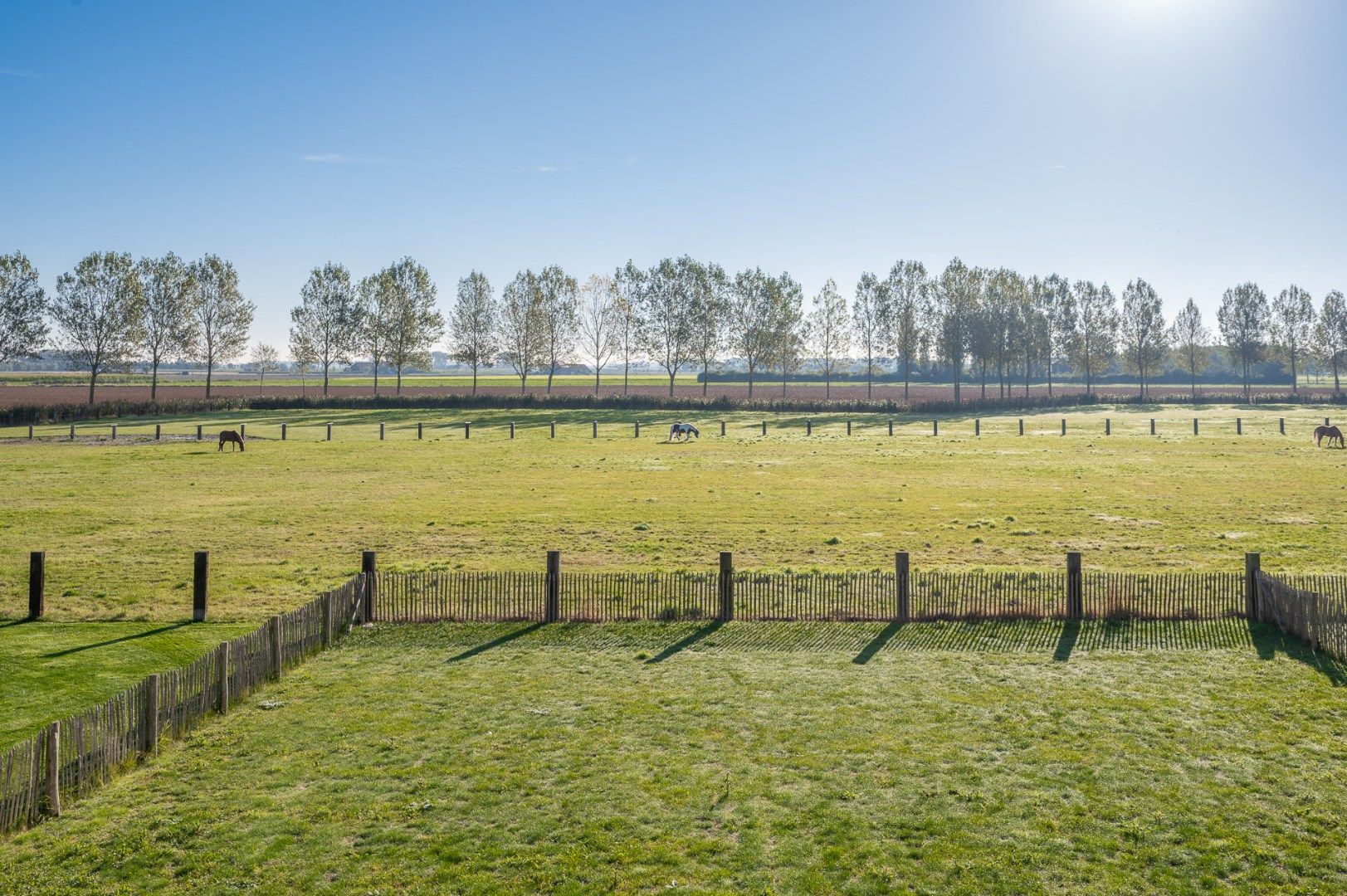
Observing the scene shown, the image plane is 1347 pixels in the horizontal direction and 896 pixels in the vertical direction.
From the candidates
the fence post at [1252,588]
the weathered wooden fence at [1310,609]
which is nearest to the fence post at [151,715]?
the weathered wooden fence at [1310,609]

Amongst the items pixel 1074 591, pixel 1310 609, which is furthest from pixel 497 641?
pixel 1310 609

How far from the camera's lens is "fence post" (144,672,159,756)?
12.8 meters

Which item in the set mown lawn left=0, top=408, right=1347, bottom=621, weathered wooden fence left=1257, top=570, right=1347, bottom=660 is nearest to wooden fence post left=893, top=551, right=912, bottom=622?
mown lawn left=0, top=408, right=1347, bottom=621

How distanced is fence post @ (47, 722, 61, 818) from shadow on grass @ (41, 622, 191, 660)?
6839 mm

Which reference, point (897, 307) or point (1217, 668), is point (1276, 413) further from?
point (1217, 668)

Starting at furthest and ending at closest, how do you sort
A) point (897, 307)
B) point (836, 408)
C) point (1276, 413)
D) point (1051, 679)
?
point (897, 307), point (836, 408), point (1276, 413), point (1051, 679)

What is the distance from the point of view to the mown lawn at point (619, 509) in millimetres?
24516

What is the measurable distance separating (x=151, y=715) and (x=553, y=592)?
8330 millimetres

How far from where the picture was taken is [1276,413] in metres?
94.4

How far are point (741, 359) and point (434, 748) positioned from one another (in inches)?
4948

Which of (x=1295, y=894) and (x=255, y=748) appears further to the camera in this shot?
(x=255, y=748)

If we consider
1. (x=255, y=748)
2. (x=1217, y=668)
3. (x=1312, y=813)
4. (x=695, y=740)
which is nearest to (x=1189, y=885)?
(x=1312, y=813)

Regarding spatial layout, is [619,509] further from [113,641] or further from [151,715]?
[151,715]

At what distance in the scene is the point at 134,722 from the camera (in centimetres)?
1273
